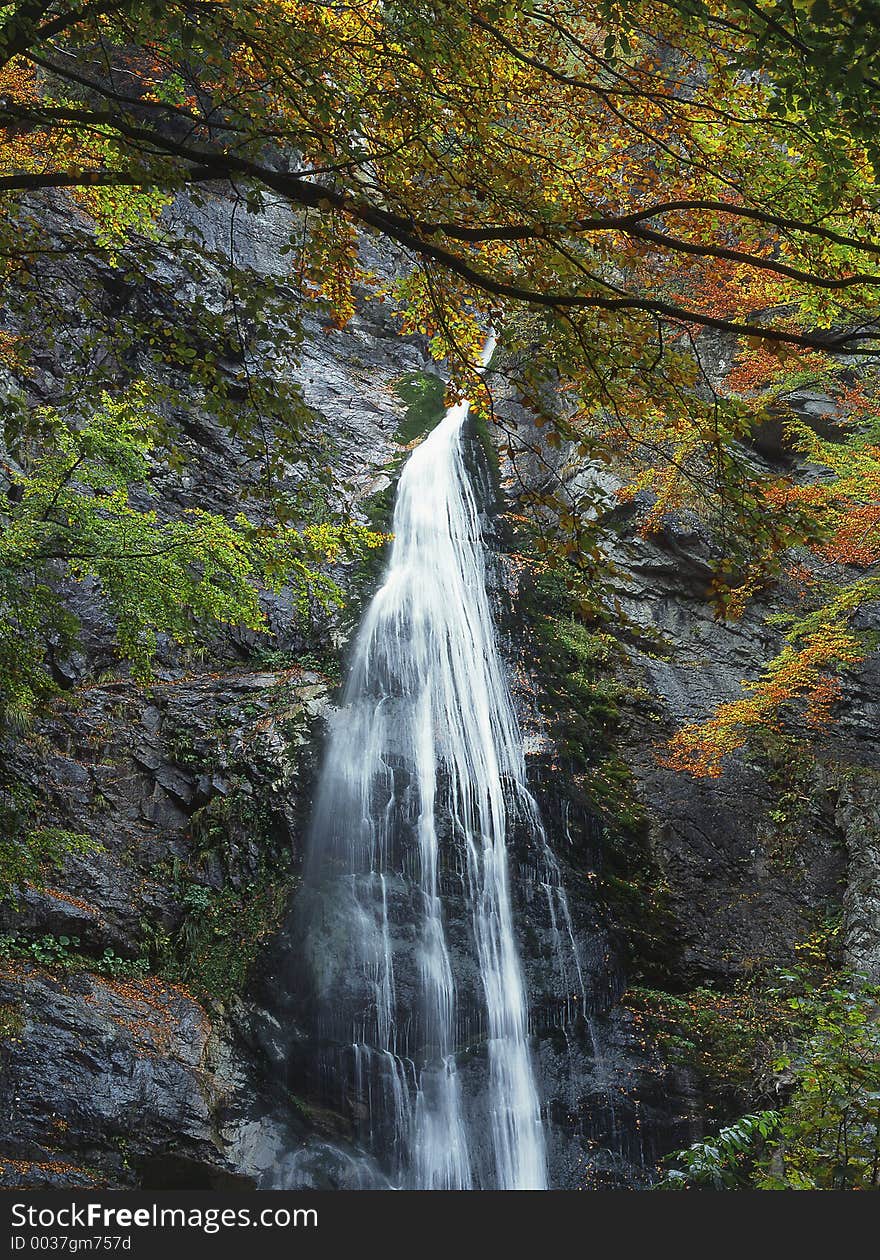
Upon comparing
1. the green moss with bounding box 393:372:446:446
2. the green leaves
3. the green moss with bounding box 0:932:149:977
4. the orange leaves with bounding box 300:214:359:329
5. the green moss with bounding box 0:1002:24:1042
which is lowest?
the green moss with bounding box 0:1002:24:1042

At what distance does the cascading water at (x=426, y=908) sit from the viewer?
8.12 meters

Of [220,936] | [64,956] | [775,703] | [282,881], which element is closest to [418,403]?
[775,703]

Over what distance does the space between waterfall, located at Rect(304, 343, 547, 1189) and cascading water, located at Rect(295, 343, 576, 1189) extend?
15mm

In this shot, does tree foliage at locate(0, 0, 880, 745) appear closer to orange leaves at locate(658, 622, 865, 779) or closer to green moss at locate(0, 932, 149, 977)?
green moss at locate(0, 932, 149, 977)

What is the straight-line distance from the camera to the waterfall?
8.12 metres

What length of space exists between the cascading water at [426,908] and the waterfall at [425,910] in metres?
0.02

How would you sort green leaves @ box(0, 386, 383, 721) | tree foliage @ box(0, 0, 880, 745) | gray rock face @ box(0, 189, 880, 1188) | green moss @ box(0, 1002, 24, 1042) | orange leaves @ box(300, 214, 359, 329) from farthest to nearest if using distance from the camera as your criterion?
gray rock face @ box(0, 189, 880, 1188)
green moss @ box(0, 1002, 24, 1042)
green leaves @ box(0, 386, 383, 721)
orange leaves @ box(300, 214, 359, 329)
tree foliage @ box(0, 0, 880, 745)

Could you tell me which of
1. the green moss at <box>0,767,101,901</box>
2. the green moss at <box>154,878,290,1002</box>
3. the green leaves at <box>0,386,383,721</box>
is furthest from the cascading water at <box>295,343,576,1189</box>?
the green leaves at <box>0,386,383,721</box>

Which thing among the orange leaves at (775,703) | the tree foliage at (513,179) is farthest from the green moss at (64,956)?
the orange leaves at (775,703)

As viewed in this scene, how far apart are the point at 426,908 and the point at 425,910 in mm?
29

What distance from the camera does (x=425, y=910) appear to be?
9500 mm

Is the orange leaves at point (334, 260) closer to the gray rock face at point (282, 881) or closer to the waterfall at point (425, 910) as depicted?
the gray rock face at point (282, 881)

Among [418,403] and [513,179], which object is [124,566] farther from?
[418,403]

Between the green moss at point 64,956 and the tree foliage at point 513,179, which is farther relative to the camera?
the green moss at point 64,956
